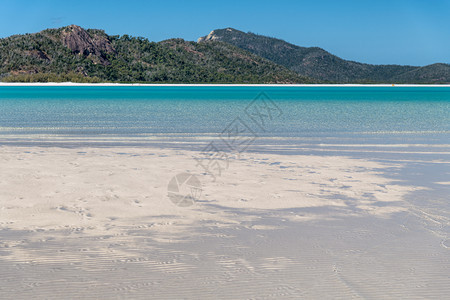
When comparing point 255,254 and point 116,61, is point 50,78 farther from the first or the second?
point 255,254

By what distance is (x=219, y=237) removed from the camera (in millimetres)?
6957

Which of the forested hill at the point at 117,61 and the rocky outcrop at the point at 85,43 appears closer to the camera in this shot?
the forested hill at the point at 117,61

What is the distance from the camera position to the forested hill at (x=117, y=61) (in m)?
148

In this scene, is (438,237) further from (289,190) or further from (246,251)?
(289,190)

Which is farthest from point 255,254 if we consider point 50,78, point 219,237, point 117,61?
point 117,61

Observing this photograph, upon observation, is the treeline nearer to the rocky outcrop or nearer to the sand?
the rocky outcrop

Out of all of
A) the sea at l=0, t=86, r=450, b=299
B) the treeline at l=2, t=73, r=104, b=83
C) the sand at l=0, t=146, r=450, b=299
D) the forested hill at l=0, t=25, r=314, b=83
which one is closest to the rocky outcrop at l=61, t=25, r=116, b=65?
the forested hill at l=0, t=25, r=314, b=83

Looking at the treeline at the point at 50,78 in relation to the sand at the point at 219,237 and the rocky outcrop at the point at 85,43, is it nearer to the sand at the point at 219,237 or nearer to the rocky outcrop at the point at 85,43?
the rocky outcrop at the point at 85,43

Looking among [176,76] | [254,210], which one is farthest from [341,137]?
[176,76]

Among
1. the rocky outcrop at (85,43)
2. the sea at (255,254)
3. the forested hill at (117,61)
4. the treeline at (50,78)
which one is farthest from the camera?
the rocky outcrop at (85,43)

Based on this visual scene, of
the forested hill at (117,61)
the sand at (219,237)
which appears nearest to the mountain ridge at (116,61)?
the forested hill at (117,61)

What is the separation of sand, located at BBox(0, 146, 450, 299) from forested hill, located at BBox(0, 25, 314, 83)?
139 m

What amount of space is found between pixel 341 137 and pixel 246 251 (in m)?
14.3

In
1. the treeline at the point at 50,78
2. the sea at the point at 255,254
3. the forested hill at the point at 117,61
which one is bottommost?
the sea at the point at 255,254
